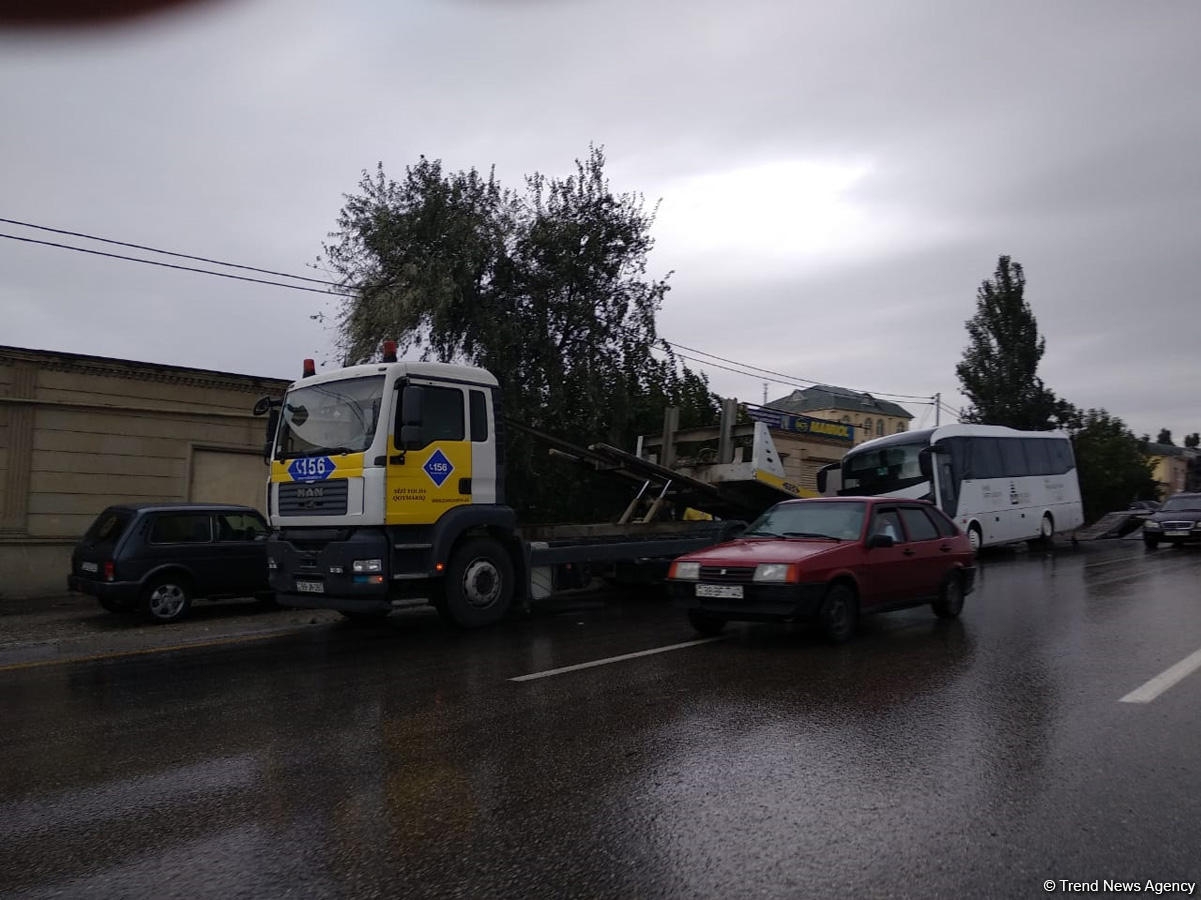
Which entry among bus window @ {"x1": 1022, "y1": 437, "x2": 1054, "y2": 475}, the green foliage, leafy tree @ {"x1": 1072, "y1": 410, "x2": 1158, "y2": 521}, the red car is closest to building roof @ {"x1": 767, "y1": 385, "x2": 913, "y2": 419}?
leafy tree @ {"x1": 1072, "y1": 410, "x2": 1158, "y2": 521}

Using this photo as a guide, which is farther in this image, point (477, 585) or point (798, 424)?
point (798, 424)

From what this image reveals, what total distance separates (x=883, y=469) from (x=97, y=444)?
16.7 m

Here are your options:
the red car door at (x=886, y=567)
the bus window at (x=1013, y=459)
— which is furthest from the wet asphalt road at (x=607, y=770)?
the bus window at (x=1013, y=459)

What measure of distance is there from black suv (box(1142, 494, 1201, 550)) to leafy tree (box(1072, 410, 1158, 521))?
48.7 feet

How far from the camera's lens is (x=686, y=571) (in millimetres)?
9289

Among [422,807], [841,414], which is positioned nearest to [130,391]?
[422,807]

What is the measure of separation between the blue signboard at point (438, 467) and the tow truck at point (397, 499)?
0.7 inches

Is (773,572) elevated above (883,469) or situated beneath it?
situated beneath

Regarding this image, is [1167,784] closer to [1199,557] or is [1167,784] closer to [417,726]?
[417,726]

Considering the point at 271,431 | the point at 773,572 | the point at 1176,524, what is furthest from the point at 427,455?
the point at 1176,524

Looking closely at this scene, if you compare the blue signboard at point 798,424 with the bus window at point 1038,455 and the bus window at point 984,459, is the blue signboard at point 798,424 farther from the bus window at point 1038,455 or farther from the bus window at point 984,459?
the bus window at point 984,459

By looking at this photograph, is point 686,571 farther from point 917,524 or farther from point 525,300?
point 525,300

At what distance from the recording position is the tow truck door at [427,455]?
390 inches

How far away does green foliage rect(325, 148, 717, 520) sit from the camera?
662 inches
